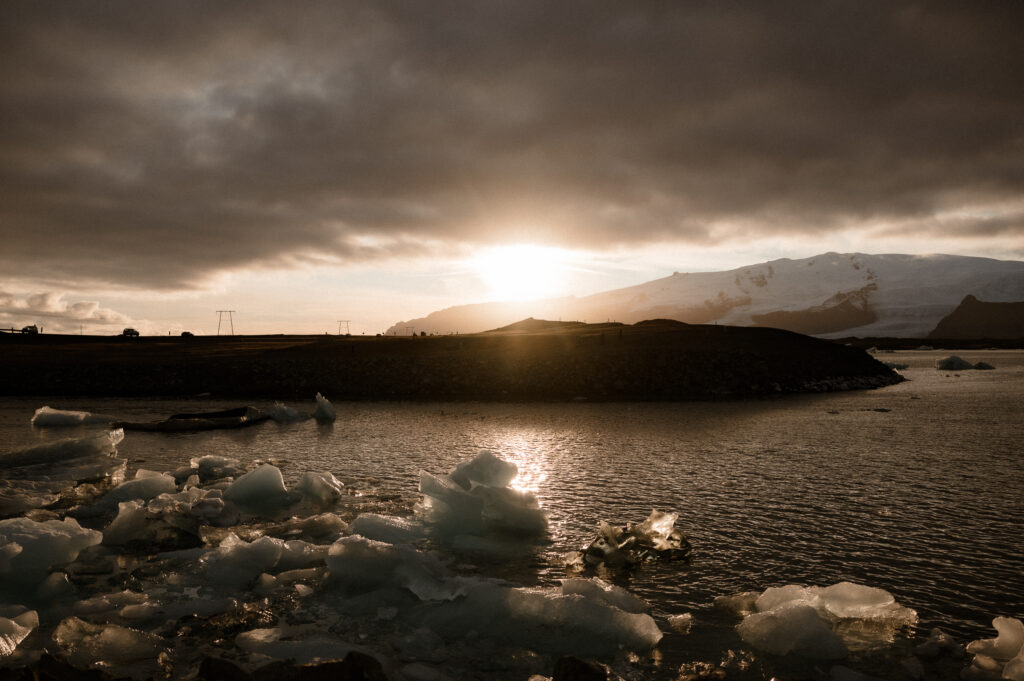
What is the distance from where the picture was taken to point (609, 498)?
40.7 ft

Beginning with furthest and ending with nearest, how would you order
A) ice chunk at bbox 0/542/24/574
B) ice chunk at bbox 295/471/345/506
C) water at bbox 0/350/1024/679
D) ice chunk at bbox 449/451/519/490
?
ice chunk at bbox 295/471/345/506 → ice chunk at bbox 449/451/519/490 → water at bbox 0/350/1024/679 → ice chunk at bbox 0/542/24/574

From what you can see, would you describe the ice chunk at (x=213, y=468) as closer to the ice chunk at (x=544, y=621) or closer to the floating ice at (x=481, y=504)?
the floating ice at (x=481, y=504)

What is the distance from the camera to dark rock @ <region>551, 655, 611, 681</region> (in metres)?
5.41

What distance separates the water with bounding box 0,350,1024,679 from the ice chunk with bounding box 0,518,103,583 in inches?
174

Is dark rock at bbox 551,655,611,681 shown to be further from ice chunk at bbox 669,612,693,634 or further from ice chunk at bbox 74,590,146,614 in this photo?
ice chunk at bbox 74,590,146,614

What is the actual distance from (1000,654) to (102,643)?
30.5 ft

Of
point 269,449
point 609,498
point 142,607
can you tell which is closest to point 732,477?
point 609,498

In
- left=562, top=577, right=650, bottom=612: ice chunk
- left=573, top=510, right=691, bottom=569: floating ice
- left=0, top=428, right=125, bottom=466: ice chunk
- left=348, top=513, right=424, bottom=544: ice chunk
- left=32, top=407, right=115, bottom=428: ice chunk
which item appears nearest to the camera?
left=562, top=577, right=650, bottom=612: ice chunk

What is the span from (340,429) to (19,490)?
11.4 metres

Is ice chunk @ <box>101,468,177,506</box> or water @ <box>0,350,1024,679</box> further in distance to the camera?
ice chunk @ <box>101,468,177,506</box>

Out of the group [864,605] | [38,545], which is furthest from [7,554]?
[864,605]

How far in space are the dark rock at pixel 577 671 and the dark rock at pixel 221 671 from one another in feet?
9.26

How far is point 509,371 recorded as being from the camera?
140ft

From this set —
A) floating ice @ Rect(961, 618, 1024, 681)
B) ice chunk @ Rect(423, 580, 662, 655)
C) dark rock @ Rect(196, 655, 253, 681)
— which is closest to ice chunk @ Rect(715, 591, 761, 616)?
ice chunk @ Rect(423, 580, 662, 655)
